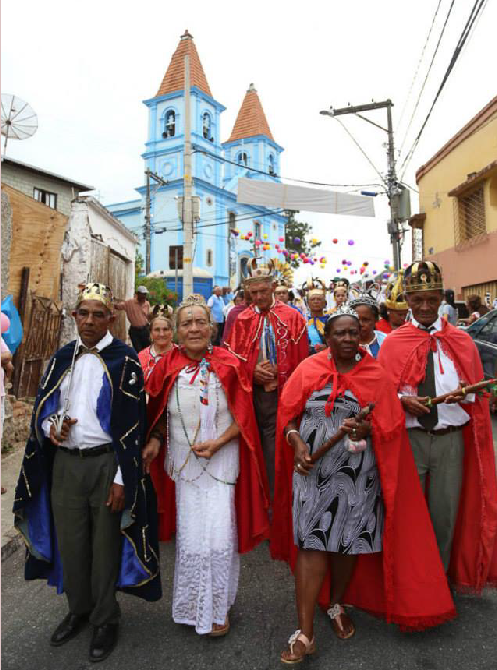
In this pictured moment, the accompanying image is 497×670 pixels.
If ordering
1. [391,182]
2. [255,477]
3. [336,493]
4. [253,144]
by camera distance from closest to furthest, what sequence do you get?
[336,493], [255,477], [391,182], [253,144]

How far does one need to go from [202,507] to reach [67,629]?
1.03 m

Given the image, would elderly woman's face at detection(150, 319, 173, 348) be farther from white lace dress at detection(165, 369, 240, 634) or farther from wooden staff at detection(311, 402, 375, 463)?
wooden staff at detection(311, 402, 375, 463)

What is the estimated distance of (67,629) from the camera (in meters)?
2.94

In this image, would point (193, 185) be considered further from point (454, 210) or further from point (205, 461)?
point (205, 461)

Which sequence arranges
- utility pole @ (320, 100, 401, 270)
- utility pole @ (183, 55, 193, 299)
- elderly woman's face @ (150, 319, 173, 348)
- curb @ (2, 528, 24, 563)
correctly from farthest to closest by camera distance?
utility pole @ (320, 100, 401, 270) → utility pole @ (183, 55, 193, 299) → elderly woman's face @ (150, 319, 173, 348) → curb @ (2, 528, 24, 563)

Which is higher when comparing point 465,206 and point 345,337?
point 465,206

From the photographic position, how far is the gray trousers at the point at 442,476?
3148 mm

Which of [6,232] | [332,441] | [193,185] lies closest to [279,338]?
[332,441]

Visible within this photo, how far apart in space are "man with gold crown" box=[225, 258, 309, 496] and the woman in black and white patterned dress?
1.61 meters

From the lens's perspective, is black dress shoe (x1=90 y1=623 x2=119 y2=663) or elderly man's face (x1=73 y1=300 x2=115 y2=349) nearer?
black dress shoe (x1=90 y1=623 x2=119 y2=663)

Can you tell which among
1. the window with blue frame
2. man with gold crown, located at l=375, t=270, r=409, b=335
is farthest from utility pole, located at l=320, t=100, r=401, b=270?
the window with blue frame

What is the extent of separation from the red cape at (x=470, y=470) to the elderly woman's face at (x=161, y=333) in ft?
8.08

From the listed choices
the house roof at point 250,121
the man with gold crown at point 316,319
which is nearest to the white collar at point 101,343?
the man with gold crown at point 316,319

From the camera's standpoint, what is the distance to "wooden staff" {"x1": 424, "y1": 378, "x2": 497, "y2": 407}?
2836 millimetres
